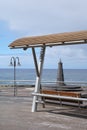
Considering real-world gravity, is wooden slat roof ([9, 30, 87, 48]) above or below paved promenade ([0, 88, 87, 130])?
above

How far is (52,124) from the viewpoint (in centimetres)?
1042

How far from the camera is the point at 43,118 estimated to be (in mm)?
11461

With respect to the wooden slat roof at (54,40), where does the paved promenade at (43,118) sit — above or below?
below

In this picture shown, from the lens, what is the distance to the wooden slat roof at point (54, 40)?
35.6ft

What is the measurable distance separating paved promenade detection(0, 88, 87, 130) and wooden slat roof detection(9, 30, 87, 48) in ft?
7.78

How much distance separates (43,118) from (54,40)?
8.19 ft

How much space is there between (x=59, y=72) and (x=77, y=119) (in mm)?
11975

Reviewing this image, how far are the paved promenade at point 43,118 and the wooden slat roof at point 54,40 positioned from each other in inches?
93.4

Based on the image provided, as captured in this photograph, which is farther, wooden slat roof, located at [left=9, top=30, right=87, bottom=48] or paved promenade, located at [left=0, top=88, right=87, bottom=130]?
wooden slat roof, located at [left=9, top=30, right=87, bottom=48]

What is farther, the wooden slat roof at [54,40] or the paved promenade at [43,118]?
the wooden slat roof at [54,40]

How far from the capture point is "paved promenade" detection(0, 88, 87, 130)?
10.1 meters

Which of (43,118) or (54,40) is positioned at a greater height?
(54,40)

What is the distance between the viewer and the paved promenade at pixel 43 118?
10.1m

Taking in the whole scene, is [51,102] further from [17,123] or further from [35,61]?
[17,123]
